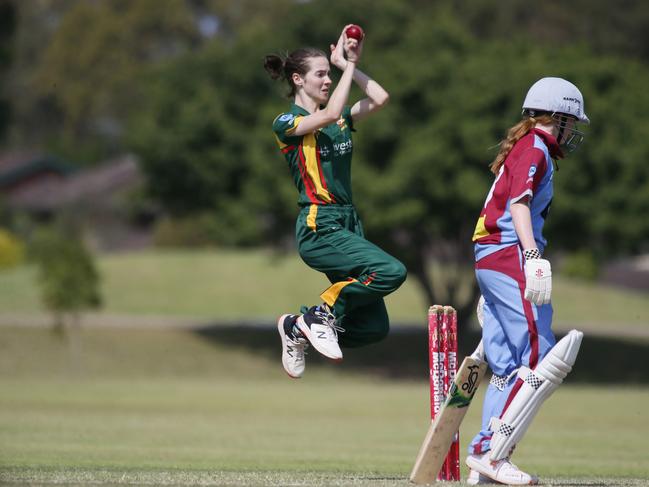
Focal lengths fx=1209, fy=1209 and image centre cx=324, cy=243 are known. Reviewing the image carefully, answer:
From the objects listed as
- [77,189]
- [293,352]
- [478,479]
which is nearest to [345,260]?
[293,352]

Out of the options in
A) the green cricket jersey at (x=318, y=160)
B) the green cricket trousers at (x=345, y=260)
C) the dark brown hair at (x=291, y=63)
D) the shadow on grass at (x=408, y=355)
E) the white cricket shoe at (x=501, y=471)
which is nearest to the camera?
the white cricket shoe at (x=501, y=471)

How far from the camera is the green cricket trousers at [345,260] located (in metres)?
7.54

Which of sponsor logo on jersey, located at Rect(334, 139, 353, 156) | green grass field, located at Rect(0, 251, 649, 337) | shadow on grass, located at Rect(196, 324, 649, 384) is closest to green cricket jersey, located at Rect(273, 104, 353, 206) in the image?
sponsor logo on jersey, located at Rect(334, 139, 353, 156)

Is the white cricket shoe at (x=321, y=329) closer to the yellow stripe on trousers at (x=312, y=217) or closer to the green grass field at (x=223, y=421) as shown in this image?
the yellow stripe on trousers at (x=312, y=217)

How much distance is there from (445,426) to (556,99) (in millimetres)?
2062

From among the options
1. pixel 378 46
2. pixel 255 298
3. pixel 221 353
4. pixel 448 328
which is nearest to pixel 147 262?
pixel 255 298

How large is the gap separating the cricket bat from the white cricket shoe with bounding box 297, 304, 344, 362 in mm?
813

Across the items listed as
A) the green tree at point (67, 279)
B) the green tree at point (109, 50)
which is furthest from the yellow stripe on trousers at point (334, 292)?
the green tree at point (109, 50)

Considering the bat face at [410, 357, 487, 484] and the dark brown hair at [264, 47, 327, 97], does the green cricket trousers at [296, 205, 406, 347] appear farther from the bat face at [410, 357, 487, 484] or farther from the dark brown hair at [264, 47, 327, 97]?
the dark brown hair at [264, 47, 327, 97]

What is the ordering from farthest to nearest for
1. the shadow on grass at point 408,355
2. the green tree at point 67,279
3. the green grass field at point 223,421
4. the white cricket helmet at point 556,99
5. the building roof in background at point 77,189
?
the building roof in background at point 77,189 < the shadow on grass at point 408,355 < the green tree at point 67,279 < the green grass field at point 223,421 < the white cricket helmet at point 556,99

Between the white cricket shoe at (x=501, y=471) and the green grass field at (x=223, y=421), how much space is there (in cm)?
45

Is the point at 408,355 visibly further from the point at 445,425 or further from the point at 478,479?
the point at 445,425

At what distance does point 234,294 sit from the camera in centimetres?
3953

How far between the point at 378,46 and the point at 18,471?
2499 centimetres
